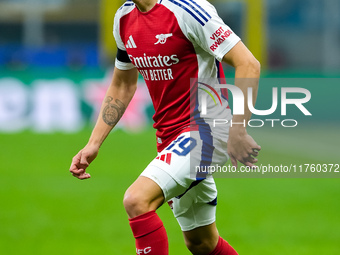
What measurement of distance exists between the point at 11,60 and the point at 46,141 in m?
8.68

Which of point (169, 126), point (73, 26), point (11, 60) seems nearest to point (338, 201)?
point (169, 126)

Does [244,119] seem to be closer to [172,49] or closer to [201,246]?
[172,49]

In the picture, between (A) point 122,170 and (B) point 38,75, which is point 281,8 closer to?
(B) point 38,75

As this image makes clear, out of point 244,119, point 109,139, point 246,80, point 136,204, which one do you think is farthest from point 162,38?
point 109,139

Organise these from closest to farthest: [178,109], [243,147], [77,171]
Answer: [243,147], [178,109], [77,171]

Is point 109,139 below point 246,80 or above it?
below

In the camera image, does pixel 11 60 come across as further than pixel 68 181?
Yes

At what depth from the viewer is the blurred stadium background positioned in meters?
7.74

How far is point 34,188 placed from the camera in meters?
11.0

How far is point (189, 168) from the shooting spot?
4078 mm

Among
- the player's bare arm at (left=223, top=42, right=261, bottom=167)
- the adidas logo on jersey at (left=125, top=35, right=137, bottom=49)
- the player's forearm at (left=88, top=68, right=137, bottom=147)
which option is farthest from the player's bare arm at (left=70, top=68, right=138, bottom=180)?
the player's bare arm at (left=223, top=42, right=261, bottom=167)

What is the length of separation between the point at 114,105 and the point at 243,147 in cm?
137

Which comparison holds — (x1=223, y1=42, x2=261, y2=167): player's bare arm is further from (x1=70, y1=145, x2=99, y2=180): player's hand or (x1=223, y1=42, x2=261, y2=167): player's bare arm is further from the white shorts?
(x1=70, y1=145, x2=99, y2=180): player's hand

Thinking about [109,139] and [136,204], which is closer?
[136,204]
